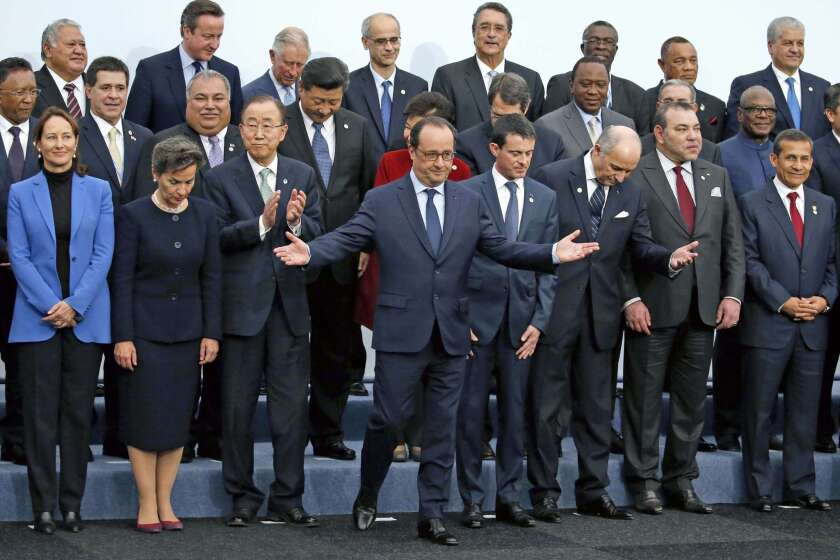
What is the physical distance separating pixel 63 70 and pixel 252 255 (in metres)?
1.37

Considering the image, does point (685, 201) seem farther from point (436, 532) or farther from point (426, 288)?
point (436, 532)

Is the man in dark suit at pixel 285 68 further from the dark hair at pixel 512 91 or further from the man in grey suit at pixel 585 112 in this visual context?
the man in grey suit at pixel 585 112

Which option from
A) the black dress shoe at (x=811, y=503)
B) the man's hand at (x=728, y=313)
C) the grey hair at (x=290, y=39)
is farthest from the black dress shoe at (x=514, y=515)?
the grey hair at (x=290, y=39)

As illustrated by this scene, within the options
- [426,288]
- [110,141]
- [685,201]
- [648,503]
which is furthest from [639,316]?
[110,141]

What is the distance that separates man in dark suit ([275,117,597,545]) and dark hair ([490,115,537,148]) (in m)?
0.32

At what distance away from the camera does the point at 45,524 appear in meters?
5.40

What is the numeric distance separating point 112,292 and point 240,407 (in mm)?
619

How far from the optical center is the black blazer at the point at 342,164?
20.7 ft

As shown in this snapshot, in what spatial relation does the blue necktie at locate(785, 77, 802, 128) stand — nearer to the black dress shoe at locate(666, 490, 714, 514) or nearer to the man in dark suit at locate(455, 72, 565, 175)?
the man in dark suit at locate(455, 72, 565, 175)

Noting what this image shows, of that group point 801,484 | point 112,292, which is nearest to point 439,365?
point 112,292

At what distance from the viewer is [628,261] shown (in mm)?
6258

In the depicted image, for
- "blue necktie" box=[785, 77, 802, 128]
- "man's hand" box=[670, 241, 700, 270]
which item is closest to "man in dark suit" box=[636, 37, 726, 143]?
"blue necktie" box=[785, 77, 802, 128]

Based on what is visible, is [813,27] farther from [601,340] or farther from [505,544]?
[505,544]

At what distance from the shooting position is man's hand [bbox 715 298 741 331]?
635 centimetres
